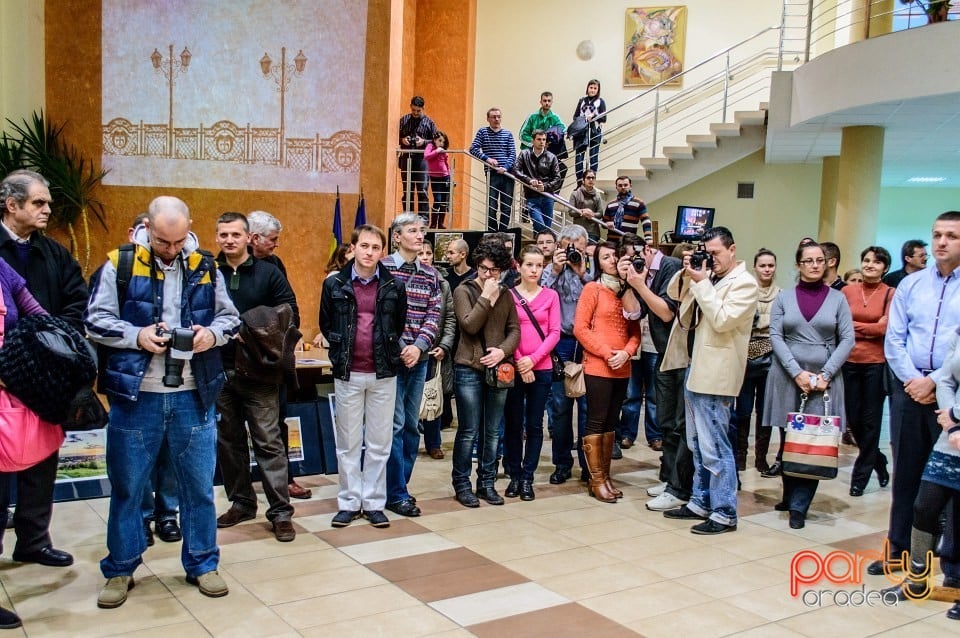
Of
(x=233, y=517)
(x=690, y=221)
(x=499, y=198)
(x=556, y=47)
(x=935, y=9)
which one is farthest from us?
(x=556, y=47)

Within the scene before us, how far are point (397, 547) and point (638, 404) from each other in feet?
10.8

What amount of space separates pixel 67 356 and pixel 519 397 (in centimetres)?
270

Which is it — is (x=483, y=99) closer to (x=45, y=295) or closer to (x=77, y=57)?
(x=77, y=57)

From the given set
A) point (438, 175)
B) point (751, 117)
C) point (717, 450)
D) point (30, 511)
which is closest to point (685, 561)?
point (717, 450)

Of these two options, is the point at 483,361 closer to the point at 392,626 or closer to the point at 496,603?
the point at 496,603

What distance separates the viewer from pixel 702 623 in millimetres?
3635

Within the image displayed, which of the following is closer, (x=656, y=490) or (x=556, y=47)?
(x=656, y=490)

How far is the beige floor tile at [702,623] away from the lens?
353cm

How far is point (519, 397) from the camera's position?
541 centimetres

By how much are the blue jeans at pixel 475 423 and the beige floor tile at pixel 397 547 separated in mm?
710

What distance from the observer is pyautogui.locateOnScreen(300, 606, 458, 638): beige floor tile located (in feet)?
11.3

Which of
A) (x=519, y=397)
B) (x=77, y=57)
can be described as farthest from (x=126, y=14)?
(x=519, y=397)

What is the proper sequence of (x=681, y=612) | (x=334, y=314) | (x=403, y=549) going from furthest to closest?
(x=334, y=314) < (x=403, y=549) < (x=681, y=612)

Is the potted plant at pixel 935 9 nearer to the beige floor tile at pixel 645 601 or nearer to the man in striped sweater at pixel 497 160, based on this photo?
the man in striped sweater at pixel 497 160
